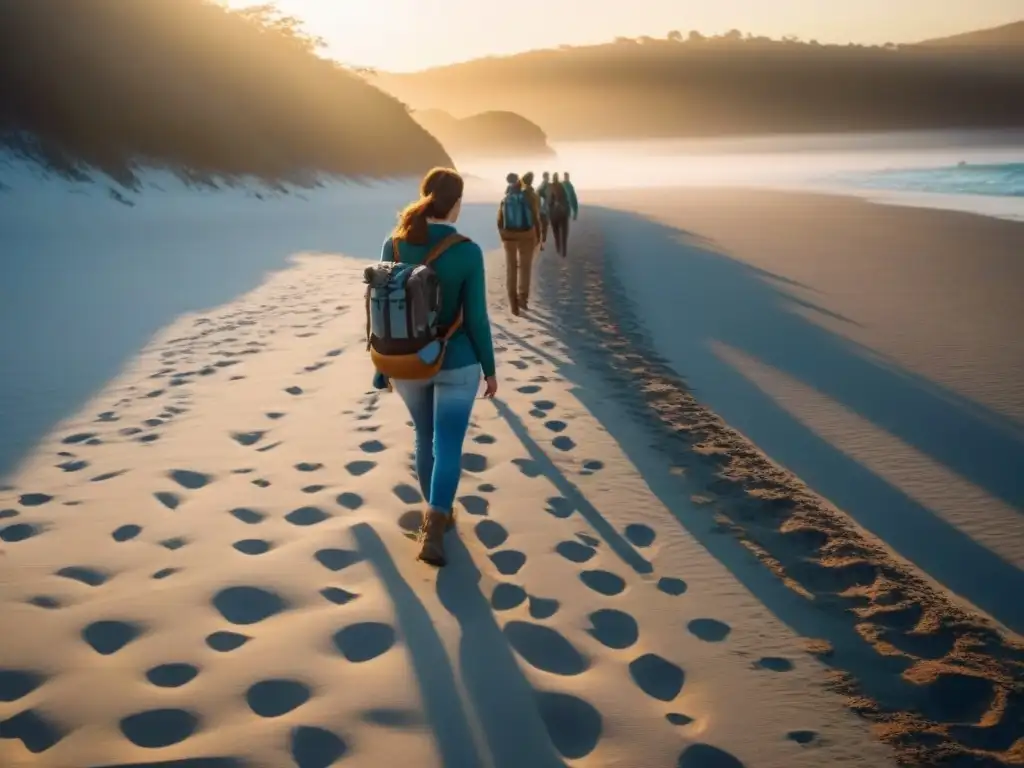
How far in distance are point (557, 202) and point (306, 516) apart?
1054cm

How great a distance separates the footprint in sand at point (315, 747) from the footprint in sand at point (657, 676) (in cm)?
114

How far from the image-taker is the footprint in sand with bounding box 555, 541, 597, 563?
4.05 m

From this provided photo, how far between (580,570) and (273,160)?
27.6 meters

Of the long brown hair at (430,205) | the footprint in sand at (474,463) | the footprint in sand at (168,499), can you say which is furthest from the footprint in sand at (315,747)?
the footprint in sand at (474,463)

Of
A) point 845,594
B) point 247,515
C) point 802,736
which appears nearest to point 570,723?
point 802,736

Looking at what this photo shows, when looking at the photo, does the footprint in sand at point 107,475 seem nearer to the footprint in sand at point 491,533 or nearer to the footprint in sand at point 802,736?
the footprint in sand at point 491,533

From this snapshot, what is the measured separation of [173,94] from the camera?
2572 cm

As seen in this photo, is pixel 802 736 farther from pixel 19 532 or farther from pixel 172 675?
pixel 19 532

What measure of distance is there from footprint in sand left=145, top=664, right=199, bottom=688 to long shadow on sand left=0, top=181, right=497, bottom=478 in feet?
8.84

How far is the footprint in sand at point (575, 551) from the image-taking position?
405cm

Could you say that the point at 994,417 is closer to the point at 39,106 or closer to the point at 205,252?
the point at 205,252

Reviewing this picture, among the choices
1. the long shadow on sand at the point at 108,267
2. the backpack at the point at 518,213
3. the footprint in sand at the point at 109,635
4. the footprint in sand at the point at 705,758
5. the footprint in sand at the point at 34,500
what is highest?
the backpack at the point at 518,213

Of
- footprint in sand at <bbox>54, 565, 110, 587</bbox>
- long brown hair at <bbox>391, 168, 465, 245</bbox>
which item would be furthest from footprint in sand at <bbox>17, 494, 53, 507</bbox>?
long brown hair at <bbox>391, 168, 465, 245</bbox>

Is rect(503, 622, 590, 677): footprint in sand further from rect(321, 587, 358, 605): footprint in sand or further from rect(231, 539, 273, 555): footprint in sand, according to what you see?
rect(231, 539, 273, 555): footprint in sand
